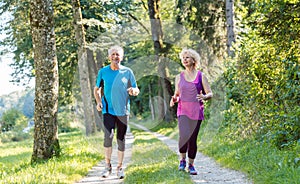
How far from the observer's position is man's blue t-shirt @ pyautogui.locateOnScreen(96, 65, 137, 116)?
680cm

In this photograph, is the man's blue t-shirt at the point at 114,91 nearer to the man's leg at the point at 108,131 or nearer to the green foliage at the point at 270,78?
the man's leg at the point at 108,131

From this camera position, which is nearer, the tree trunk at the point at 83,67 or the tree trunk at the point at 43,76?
the tree trunk at the point at 43,76

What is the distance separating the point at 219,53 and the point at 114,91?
12177mm

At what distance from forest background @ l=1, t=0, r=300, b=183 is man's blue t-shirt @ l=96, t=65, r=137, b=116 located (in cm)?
283

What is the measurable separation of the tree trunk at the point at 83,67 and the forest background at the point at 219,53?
0.65ft

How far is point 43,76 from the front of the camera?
854cm

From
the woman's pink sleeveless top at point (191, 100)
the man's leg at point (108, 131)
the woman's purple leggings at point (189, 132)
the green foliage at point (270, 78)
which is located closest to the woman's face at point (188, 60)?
the woman's pink sleeveless top at point (191, 100)

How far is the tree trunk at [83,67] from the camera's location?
1644 centimetres

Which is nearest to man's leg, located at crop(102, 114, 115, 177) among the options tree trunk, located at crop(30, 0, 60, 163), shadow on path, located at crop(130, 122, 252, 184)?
shadow on path, located at crop(130, 122, 252, 184)

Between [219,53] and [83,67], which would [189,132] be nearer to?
[83,67]

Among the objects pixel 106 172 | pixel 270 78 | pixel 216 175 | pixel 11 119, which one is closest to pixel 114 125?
pixel 106 172

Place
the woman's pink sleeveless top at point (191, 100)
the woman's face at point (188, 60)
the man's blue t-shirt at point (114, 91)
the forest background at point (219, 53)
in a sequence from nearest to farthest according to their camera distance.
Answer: the woman's pink sleeveless top at point (191, 100), the woman's face at point (188, 60), the man's blue t-shirt at point (114, 91), the forest background at point (219, 53)

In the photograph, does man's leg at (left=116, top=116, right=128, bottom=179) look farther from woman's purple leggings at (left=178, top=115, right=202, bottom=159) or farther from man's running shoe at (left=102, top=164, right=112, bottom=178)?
woman's purple leggings at (left=178, top=115, right=202, bottom=159)

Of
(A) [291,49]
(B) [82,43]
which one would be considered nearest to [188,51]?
(A) [291,49]
